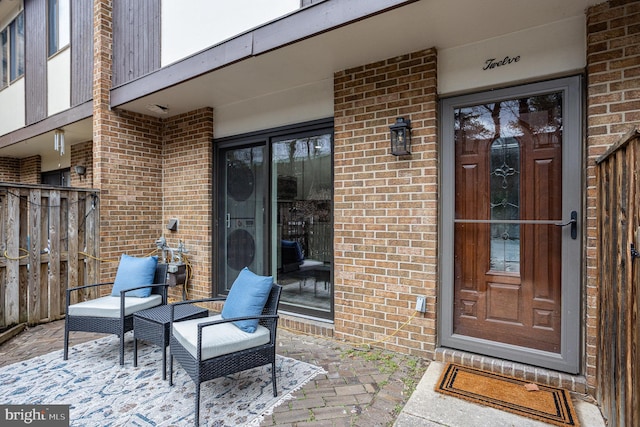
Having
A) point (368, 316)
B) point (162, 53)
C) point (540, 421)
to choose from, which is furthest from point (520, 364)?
point (162, 53)

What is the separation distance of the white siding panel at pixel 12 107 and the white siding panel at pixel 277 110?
15.4ft

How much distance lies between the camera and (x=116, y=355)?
3.04m

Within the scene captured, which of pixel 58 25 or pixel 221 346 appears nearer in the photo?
pixel 221 346

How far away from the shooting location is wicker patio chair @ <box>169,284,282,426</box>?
210 centimetres

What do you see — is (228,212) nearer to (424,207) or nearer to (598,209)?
(424,207)

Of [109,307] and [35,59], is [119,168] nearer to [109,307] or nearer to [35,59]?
[109,307]

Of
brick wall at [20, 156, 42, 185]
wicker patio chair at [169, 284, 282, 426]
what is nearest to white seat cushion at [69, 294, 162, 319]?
wicker patio chair at [169, 284, 282, 426]

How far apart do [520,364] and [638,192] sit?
180 cm

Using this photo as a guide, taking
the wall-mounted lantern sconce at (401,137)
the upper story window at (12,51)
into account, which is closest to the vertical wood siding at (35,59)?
the upper story window at (12,51)

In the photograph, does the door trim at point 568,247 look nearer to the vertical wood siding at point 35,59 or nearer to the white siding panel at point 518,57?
the white siding panel at point 518,57

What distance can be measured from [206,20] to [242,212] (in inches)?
91.2

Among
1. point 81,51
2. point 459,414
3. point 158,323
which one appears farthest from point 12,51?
point 459,414

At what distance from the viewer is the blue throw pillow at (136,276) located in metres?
3.31

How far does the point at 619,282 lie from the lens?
68.7 inches
